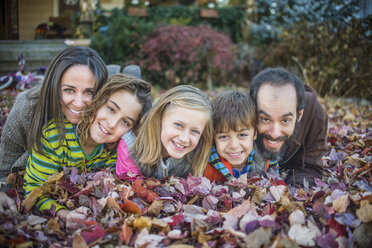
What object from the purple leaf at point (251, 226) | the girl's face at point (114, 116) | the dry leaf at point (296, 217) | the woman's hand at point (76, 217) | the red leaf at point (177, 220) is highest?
the girl's face at point (114, 116)

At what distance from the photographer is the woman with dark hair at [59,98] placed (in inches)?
93.3

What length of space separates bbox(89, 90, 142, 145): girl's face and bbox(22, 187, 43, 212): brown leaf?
0.62m

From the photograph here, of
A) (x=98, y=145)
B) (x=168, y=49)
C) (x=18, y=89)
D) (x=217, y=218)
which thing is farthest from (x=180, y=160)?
(x=168, y=49)

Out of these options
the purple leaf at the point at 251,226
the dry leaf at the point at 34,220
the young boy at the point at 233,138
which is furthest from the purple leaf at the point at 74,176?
the purple leaf at the point at 251,226

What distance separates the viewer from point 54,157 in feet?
7.70

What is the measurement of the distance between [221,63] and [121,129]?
6.36m

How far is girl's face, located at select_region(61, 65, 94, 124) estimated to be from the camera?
238 centimetres

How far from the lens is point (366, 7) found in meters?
7.94

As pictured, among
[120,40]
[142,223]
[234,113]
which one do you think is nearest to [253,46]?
[120,40]

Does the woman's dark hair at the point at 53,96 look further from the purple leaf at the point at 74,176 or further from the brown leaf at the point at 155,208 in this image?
the brown leaf at the point at 155,208

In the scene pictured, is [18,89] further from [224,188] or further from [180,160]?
[224,188]

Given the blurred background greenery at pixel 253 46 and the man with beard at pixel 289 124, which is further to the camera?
the blurred background greenery at pixel 253 46

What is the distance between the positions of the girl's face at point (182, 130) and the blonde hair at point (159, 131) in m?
0.06

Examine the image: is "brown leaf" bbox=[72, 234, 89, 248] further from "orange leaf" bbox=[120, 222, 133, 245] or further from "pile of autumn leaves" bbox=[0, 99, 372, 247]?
"orange leaf" bbox=[120, 222, 133, 245]
